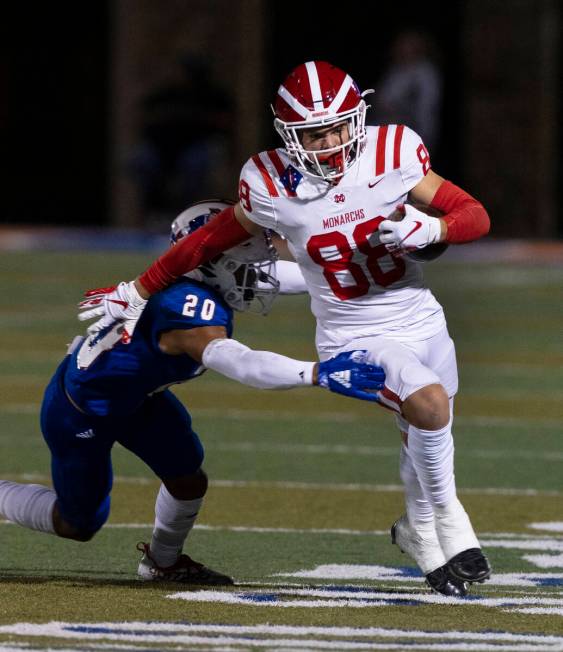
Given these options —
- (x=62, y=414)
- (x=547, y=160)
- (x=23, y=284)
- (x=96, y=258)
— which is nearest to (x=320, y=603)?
(x=62, y=414)

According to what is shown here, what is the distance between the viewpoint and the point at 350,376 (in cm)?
527

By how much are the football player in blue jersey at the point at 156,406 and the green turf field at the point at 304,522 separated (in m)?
0.21

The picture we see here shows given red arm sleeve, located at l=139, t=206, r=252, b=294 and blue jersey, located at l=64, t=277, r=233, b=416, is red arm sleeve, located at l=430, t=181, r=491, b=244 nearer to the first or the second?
red arm sleeve, located at l=139, t=206, r=252, b=294

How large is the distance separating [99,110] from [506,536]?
52.2 feet

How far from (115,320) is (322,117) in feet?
2.97

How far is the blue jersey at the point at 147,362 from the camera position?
18.8 feet

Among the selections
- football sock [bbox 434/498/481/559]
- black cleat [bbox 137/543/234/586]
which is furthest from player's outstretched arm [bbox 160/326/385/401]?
Result: black cleat [bbox 137/543/234/586]

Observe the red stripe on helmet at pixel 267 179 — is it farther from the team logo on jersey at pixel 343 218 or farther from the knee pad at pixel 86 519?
the knee pad at pixel 86 519

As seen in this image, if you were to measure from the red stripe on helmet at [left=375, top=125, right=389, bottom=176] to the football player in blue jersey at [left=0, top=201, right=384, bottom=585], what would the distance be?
18.1 inches

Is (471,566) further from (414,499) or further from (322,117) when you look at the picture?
(322,117)

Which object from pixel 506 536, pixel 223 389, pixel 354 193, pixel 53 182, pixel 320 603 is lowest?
pixel 53 182

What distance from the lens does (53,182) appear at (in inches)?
883

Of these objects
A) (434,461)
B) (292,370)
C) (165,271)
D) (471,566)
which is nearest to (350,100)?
(165,271)

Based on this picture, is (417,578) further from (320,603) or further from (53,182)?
(53,182)
